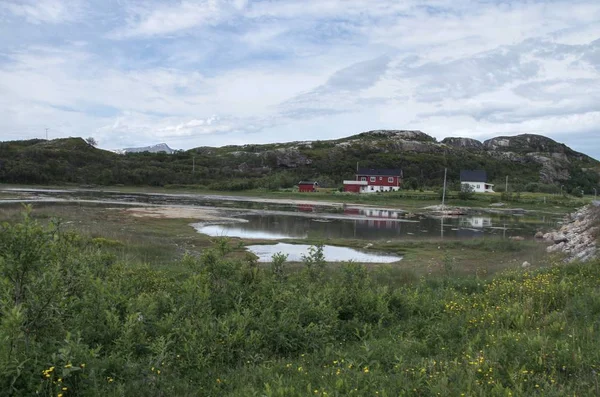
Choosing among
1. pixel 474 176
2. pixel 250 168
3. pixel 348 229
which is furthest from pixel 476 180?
pixel 348 229

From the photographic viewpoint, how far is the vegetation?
5.71 metres

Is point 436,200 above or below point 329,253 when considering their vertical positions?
above

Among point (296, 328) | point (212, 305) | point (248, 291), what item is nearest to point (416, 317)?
point (296, 328)

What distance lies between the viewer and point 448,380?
601 cm

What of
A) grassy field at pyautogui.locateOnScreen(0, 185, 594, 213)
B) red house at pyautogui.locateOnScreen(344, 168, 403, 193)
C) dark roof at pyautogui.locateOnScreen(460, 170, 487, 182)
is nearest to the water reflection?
grassy field at pyautogui.locateOnScreen(0, 185, 594, 213)

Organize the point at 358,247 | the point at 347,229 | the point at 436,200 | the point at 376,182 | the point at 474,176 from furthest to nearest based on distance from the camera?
the point at 376,182 < the point at 474,176 < the point at 436,200 < the point at 347,229 < the point at 358,247

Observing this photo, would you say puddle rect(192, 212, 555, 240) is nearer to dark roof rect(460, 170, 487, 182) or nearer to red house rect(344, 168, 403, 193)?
red house rect(344, 168, 403, 193)

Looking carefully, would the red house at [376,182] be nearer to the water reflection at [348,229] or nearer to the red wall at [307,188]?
the red wall at [307,188]

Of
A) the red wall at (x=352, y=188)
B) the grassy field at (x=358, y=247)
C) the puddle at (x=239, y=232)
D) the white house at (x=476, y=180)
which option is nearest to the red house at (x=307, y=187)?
the red wall at (x=352, y=188)

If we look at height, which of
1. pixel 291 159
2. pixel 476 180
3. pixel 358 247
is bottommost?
pixel 358 247

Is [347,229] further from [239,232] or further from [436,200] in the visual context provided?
[436,200]

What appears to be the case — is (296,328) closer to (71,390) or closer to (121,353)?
(121,353)

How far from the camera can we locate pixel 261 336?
7.67 meters

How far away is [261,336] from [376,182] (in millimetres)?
125603
